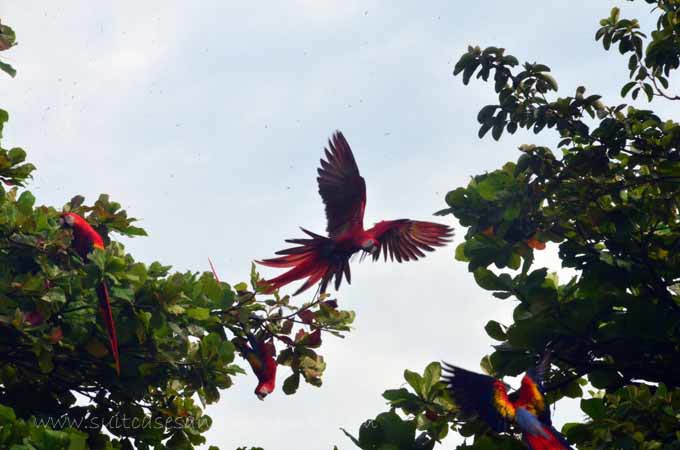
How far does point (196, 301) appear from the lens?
22.4 ft

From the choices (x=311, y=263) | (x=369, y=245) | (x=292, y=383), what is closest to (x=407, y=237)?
(x=369, y=245)

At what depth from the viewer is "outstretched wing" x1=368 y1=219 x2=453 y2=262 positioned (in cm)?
813

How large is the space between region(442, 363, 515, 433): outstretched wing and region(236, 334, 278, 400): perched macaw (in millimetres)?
1835

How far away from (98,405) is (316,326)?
1827 mm

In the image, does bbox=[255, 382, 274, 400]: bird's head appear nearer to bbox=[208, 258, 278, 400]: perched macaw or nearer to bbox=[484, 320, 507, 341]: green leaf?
bbox=[208, 258, 278, 400]: perched macaw

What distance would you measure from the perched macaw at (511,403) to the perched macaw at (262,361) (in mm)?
1835

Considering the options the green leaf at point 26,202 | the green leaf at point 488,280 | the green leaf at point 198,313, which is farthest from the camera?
the green leaf at point 26,202

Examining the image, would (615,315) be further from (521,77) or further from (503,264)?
(521,77)

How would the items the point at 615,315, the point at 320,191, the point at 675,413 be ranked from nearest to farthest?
1. the point at 675,413
2. the point at 615,315
3. the point at 320,191

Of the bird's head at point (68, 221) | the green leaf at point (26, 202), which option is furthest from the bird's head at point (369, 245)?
the green leaf at point (26, 202)

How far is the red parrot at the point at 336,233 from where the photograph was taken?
24.5ft

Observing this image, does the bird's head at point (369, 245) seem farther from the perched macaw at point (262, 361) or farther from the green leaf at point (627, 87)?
the green leaf at point (627, 87)

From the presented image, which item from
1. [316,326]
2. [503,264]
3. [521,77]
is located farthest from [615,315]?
[316,326]

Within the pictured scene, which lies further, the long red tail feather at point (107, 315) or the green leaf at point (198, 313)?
the green leaf at point (198, 313)
